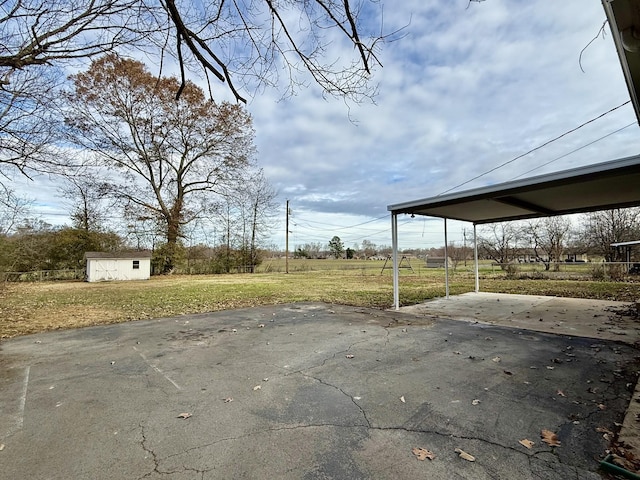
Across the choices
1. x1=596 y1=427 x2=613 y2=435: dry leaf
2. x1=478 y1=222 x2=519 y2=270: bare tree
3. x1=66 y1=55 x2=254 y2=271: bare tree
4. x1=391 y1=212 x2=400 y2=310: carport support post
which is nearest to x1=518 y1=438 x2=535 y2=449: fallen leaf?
x1=596 y1=427 x2=613 y2=435: dry leaf

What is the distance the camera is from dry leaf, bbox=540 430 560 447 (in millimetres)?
2143

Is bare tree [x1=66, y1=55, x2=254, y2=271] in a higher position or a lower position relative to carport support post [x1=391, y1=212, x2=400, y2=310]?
higher

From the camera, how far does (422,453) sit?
6.65ft

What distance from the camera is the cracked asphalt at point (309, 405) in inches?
76.2

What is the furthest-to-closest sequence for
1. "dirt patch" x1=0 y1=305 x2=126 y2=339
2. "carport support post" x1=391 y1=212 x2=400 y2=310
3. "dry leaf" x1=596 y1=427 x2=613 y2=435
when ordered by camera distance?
"carport support post" x1=391 y1=212 x2=400 y2=310
"dirt patch" x1=0 y1=305 x2=126 y2=339
"dry leaf" x1=596 y1=427 x2=613 y2=435

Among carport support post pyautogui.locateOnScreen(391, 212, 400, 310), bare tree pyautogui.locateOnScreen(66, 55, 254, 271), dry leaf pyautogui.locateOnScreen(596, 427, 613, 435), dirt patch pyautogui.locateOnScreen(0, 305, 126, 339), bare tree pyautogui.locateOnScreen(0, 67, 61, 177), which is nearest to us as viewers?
dry leaf pyautogui.locateOnScreen(596, 427, 613, 435)

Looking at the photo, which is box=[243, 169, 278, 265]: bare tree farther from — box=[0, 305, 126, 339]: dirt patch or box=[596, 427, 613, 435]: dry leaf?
Answer: box=[596, 427, 613, 435]: dry leaf

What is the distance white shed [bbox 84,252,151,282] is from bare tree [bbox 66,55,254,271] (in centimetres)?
254

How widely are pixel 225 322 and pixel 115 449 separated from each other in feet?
14.6

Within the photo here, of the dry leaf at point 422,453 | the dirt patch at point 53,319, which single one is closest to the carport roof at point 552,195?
the dry leaf at point 422,453

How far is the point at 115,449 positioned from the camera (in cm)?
211

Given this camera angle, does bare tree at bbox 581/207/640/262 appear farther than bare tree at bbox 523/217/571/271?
No

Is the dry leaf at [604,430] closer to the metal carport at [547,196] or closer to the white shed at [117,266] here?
the metal carport at [547,196]

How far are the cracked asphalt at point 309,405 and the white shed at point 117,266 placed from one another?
16.5m
